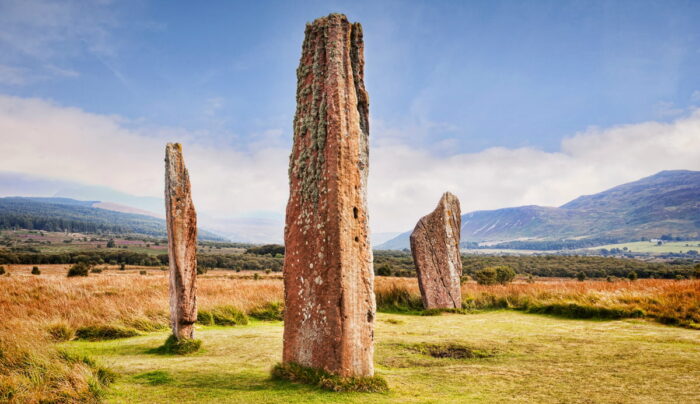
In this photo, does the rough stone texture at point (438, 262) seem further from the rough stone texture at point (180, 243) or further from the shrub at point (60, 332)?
the shrub at point (60, 332)

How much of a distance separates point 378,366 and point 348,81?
4753mm

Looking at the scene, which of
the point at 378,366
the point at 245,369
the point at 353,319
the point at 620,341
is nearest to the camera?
the point at 353,319

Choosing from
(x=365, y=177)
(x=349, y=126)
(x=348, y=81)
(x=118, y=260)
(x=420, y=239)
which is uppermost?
(x=348, y=81)

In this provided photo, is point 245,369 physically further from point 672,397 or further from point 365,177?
point 672,397

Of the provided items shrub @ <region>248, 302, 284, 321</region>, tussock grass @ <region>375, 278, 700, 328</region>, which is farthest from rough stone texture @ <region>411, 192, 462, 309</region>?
shrub @ <region>248, 302, 284, 321</region>

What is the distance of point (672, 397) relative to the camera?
4.80 metres

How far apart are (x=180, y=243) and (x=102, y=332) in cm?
347

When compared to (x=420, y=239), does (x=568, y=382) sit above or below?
below

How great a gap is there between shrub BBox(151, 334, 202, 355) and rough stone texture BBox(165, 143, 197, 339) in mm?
166

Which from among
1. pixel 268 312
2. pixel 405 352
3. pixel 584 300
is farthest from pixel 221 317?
pixel 584 300

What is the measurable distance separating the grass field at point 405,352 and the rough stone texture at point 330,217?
2.19ft

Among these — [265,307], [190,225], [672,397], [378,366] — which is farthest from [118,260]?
[672,397]

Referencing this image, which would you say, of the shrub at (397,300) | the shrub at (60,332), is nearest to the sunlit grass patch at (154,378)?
the shrub at (60,332)

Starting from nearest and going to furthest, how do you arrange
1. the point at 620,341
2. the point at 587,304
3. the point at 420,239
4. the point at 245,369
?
the point at 245,369 → the point at 620,341 → the point at 587,304 → the point at 420,239
